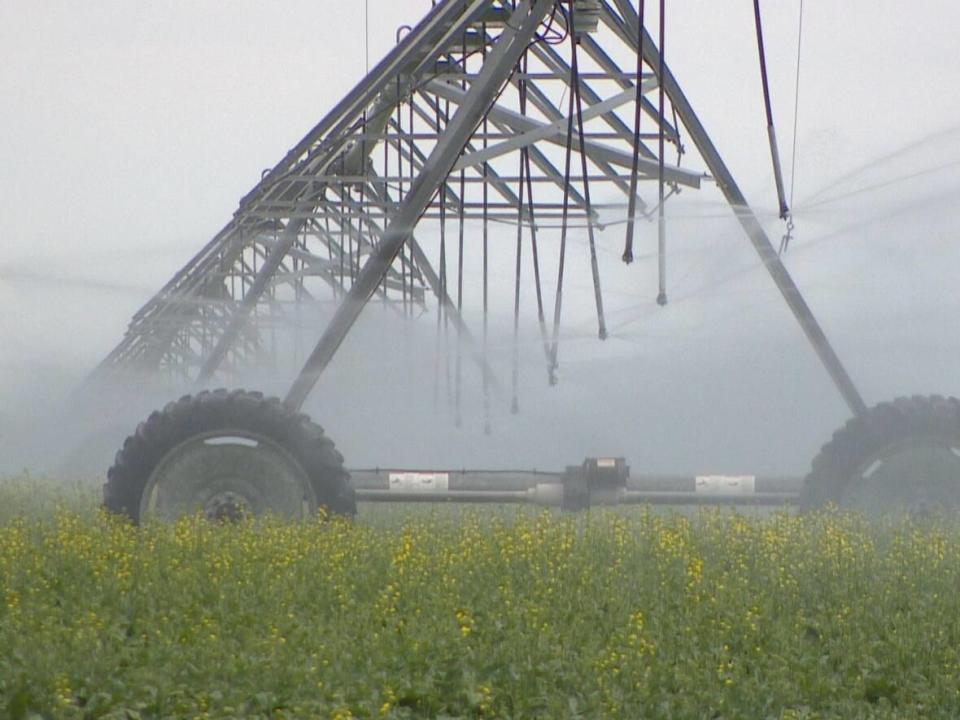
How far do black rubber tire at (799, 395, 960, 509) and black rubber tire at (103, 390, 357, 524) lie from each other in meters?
2.87

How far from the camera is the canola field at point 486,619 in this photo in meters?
8.11

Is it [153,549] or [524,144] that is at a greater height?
[524,144]

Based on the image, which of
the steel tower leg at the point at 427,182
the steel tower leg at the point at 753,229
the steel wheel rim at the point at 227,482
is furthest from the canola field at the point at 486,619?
the steel tower leg at the point at 753,229

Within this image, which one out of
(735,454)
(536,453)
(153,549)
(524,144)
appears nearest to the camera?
(153,549)

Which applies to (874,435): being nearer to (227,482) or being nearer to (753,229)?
(753,229)

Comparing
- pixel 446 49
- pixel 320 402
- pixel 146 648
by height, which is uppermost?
pixel 446 49

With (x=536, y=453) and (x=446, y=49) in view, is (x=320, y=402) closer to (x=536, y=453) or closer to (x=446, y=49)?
(x=536, y=453)

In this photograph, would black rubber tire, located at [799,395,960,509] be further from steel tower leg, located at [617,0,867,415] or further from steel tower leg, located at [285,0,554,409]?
steel tower leg, located at [285,0,554,409]

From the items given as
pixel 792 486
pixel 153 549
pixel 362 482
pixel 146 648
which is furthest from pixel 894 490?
pixel 146 648

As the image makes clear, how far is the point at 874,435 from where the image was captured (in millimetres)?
12719

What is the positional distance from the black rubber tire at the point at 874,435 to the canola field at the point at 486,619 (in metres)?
0.41

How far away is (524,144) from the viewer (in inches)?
653

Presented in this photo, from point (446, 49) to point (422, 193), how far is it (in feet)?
10.8

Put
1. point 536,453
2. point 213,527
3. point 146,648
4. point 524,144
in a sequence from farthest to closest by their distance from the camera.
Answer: point 536,453 < point 524,144 < point 213,527 < point 146,648
